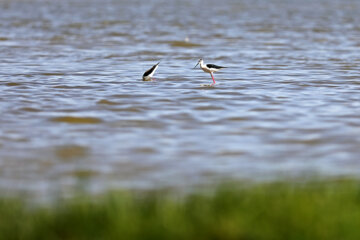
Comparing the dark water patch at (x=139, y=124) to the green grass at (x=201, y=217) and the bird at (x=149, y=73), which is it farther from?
the bird at (x=149, y=73)

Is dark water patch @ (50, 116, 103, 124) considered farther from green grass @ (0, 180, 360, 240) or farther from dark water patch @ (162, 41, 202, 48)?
dark water patch @ (162, 41, 202, 48)

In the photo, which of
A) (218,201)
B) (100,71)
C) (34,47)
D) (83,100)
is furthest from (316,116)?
(34,47)

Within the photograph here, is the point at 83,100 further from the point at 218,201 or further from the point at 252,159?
the point at 218,201

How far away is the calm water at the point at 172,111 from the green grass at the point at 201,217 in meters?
0.83

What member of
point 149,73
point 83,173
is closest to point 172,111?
point 83,173

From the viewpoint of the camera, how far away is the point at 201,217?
5.82m

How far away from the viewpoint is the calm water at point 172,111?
8055 mm

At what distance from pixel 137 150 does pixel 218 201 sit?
281cm

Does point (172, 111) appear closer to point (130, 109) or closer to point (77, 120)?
point (130, 109)

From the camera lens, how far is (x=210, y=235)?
5.61 m

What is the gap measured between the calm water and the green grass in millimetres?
831

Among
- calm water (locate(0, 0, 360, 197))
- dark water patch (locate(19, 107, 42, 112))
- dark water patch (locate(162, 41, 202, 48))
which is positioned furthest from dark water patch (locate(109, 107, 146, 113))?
dark water patch (locate(162, 41, 202, 48))

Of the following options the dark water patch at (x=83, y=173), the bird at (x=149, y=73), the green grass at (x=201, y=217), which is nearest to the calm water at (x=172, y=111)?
the dark water patch at (x=83, y=173)

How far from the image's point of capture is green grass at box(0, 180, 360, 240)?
5.59 m
